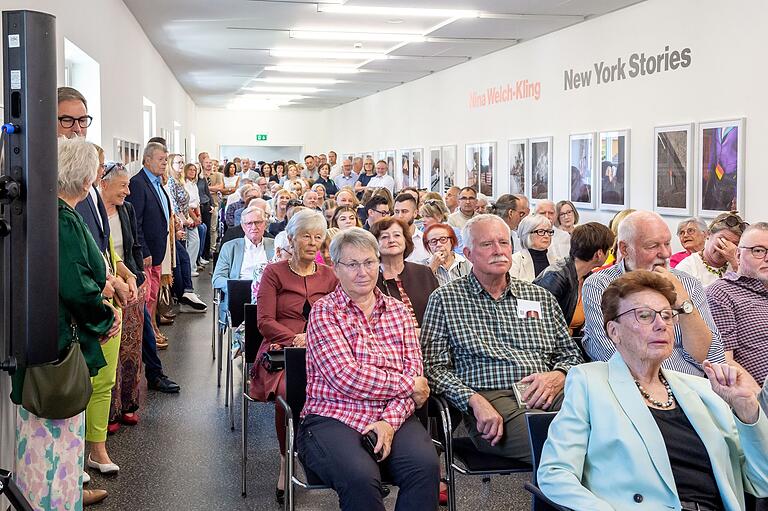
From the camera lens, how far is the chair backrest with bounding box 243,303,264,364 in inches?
198

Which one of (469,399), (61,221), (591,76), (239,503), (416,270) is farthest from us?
(591,76)

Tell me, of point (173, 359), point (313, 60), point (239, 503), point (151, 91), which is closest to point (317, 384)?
point (239, 503)

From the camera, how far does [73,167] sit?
3760 mm

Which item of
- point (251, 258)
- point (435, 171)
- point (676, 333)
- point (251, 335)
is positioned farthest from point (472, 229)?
point (435, 171)

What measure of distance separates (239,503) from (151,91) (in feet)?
39.1

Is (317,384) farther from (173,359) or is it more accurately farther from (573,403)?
(173,359)

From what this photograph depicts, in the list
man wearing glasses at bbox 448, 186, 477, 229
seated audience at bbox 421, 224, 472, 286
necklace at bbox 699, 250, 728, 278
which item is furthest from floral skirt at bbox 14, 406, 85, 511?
man wearing glasses at bbox 448, 186, 477, 229

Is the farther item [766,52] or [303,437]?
[766,52]

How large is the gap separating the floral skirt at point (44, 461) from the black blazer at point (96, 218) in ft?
4.71

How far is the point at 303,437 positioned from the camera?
3.69 m

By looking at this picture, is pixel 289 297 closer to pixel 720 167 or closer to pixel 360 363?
pixel 360 363

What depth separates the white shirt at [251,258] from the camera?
723cm

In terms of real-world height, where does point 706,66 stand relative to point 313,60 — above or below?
below

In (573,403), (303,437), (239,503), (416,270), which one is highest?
(416,270)
